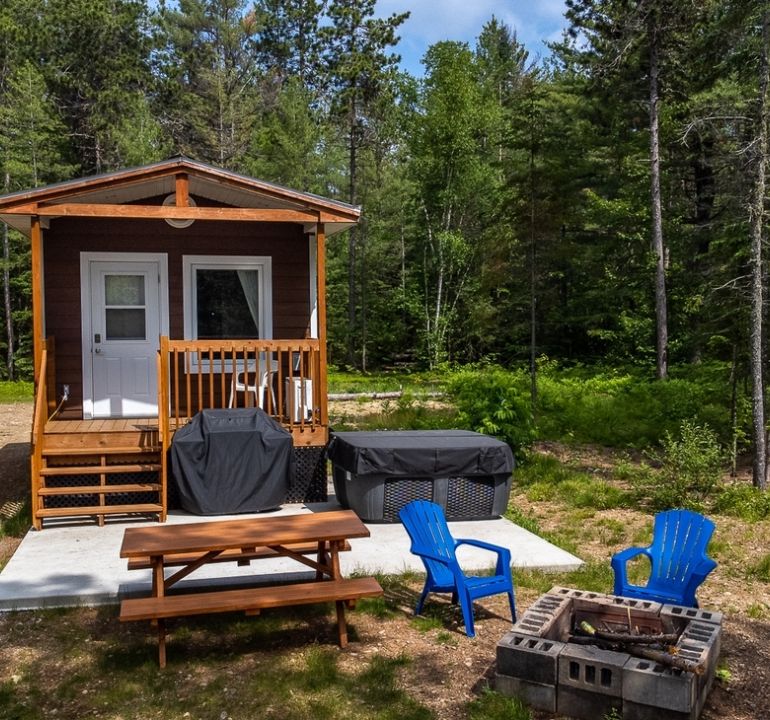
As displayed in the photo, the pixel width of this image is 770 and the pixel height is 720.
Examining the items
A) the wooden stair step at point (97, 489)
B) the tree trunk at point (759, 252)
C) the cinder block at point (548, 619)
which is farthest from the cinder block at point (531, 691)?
the tree trunk at point (759, 252)

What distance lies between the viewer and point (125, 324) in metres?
9.25

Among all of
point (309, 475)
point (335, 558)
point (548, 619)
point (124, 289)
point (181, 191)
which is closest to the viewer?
point (548, 619)

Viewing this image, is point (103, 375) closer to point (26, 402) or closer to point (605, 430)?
point (605, 430)

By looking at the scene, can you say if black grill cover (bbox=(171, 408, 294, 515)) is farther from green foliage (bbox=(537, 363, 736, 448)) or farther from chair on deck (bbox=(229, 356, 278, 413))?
green foliage (bbox=(537, 363, 736, 448))

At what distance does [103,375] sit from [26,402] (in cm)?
1036

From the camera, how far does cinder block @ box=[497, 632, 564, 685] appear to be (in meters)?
3.63

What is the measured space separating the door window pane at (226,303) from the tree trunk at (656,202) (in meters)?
11.8

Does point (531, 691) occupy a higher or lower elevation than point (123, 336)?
lower

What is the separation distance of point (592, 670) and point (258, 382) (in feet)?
17.7

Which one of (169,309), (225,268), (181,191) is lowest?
(169,309)

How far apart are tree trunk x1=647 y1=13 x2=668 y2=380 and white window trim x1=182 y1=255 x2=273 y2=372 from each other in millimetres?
11714

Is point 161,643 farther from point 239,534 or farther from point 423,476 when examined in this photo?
point 423,476

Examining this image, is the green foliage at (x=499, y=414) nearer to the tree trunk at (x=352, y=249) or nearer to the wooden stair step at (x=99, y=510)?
the wooden stair step at (x=99, y=510)

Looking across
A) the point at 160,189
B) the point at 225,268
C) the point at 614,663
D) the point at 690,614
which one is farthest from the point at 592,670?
the point at 160,189
